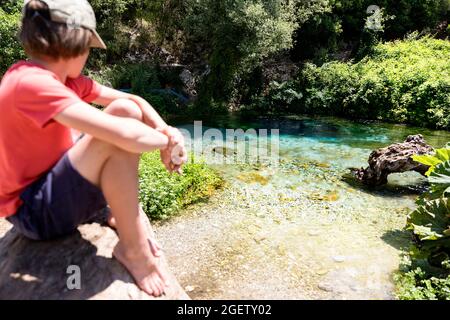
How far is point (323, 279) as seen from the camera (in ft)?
15.8

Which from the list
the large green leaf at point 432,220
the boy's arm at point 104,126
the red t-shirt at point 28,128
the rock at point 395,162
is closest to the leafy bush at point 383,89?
the rock at point 395,162

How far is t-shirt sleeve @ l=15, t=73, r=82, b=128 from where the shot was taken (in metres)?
2.50

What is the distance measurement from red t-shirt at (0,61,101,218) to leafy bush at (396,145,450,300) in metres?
3.80

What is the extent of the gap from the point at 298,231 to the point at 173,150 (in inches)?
136

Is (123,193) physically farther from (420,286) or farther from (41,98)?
(420,286)

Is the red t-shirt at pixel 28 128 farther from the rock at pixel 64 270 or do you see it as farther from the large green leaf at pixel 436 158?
the large green leaf at pixel 436 158

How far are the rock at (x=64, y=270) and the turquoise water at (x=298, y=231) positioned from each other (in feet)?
4.96

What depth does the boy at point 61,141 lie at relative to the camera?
99.8 inches

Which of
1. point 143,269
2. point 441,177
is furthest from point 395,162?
point 143,269

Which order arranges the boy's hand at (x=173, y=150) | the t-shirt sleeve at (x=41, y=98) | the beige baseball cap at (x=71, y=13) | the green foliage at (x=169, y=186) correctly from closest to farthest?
1. the t-shirt sleeve at (x=41, y=98)
2. the beige baseball cap at (x=71, y=13)
3. the boy's hand at (x=173, y=150)
4. the green foliage at (x=169, y=186)

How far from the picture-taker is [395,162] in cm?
812

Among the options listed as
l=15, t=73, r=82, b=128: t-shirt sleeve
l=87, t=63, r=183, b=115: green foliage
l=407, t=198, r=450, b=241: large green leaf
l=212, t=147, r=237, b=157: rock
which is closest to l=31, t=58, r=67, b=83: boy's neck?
l=15, t=73, r=82, b=128: t-shirt sleeve

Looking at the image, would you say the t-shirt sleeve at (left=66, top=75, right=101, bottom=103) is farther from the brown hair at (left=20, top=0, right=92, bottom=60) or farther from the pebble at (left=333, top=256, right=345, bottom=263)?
the pebble at (left=333, top=256, right=345, bottom=263)
